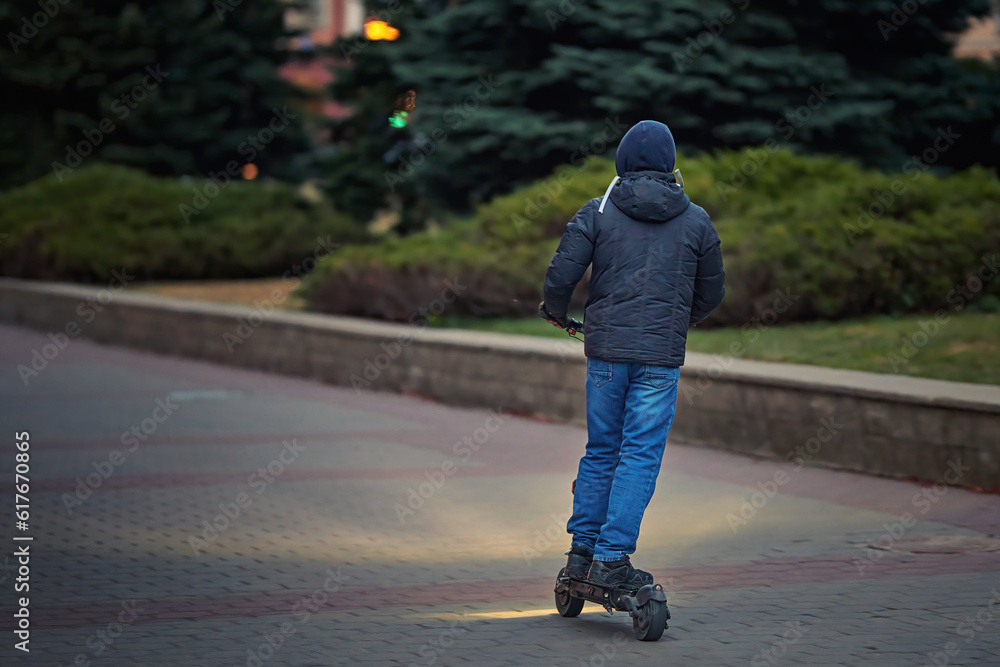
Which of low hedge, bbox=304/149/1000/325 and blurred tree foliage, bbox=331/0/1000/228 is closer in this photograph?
low hedge, bbox=304/149/1000/325

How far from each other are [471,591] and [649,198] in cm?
200

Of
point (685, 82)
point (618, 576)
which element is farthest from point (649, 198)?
point (685, 82)

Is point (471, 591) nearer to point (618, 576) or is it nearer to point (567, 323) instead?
point (618, 576)

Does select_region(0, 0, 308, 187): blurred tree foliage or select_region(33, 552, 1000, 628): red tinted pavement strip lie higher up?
select_region(33, 552, 1000, 628): red tinted pavement strip

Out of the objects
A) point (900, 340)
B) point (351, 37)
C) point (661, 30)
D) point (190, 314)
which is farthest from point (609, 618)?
point (351, 37)

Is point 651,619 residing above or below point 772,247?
above

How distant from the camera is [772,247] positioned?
13703mm

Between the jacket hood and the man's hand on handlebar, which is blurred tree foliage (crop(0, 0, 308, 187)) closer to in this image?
the man's hand on handlebar

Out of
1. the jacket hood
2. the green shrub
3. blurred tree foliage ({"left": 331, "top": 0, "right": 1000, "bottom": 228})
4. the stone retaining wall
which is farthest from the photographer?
the green shrub

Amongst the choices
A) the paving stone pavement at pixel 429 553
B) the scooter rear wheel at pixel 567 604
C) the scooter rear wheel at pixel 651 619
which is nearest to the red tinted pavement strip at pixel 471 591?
the paving stone pavement at pixel 429 553

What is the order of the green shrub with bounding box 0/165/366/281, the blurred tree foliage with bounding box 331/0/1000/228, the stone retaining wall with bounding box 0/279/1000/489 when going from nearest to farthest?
the stone retaining wall with bounding box 0/279/1000/489 < the blurred tree foliage with bounding box 331/0/1000/228 < the green shrub with bounding box 0/165/366/281

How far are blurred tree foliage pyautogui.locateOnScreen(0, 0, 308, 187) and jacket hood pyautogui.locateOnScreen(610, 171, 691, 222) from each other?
24.8m

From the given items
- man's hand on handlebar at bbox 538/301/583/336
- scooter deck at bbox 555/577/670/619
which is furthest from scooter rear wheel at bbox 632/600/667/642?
man's hand on handlebar at bbox 538/301/583/336

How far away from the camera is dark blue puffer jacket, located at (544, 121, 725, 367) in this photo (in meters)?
5.79
